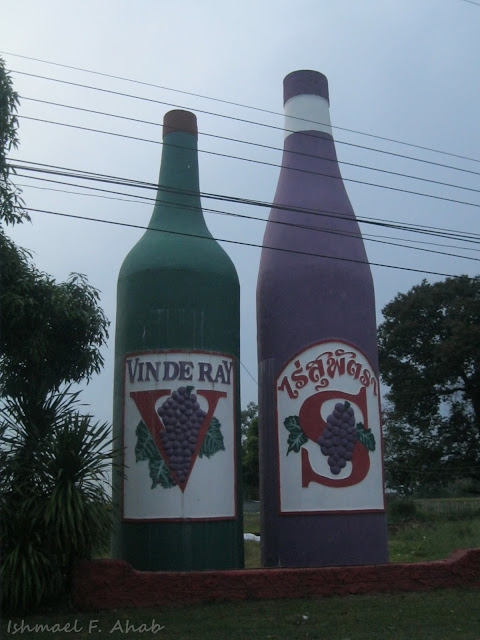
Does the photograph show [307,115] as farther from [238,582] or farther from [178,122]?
[238,582]

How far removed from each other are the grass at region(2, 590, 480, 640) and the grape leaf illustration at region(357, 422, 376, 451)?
387cm

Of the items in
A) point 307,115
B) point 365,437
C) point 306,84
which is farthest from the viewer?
point 306,84

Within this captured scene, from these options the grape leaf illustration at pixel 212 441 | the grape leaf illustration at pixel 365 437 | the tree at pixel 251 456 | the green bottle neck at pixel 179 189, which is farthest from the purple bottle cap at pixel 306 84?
the tree at pixel 251 456

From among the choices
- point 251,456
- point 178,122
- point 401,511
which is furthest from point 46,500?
point 251,456

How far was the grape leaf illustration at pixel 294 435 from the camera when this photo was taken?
1633cm

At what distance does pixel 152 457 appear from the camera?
15016 mm

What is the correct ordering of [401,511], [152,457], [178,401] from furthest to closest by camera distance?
[401,511] → [178,401] → [152,457]

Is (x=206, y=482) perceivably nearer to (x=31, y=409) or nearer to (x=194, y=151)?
(x=31, y=409)

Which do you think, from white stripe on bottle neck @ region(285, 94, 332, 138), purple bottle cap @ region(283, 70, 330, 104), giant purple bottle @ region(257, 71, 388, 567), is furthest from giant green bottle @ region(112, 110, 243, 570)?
purple bottle cap @ region(283, 70, 330, 104)

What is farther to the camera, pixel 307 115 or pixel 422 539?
pixel 422 539

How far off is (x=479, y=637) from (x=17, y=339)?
9643mm

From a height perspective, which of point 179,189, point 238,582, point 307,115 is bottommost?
point 238,582

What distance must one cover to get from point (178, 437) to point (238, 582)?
10.5 feet

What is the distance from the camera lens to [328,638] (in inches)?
420
